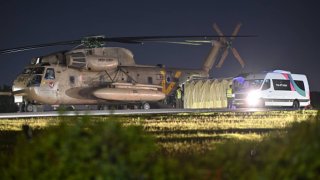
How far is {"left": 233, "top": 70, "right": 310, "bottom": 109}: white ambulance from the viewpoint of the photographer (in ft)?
98.3

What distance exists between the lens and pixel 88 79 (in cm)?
3091

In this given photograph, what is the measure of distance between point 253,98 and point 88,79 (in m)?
10.1

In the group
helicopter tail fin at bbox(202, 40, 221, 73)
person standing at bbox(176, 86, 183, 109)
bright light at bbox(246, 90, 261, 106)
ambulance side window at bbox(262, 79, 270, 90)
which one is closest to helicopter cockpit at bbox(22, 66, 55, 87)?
person standing at bbox(176, 86, 183, 109)

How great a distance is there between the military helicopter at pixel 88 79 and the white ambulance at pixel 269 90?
3.44 m

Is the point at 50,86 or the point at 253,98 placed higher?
the point at 50,86

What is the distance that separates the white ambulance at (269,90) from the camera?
2997 cm

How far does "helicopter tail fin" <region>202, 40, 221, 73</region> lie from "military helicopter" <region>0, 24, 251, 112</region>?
608cm

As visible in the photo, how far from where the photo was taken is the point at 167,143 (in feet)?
33.1

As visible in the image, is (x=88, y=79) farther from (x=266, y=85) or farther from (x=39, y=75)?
(x=266, y=85)

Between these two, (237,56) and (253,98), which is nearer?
(253,98)

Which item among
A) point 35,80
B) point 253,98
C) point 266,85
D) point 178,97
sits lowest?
point 253,98

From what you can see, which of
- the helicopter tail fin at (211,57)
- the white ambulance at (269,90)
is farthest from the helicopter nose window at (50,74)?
the helicopter tail fin at (211,57)

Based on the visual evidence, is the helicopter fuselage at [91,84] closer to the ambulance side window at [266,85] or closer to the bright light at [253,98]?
the bright light at [253,98]

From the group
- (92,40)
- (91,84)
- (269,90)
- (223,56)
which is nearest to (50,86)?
(91,84)
